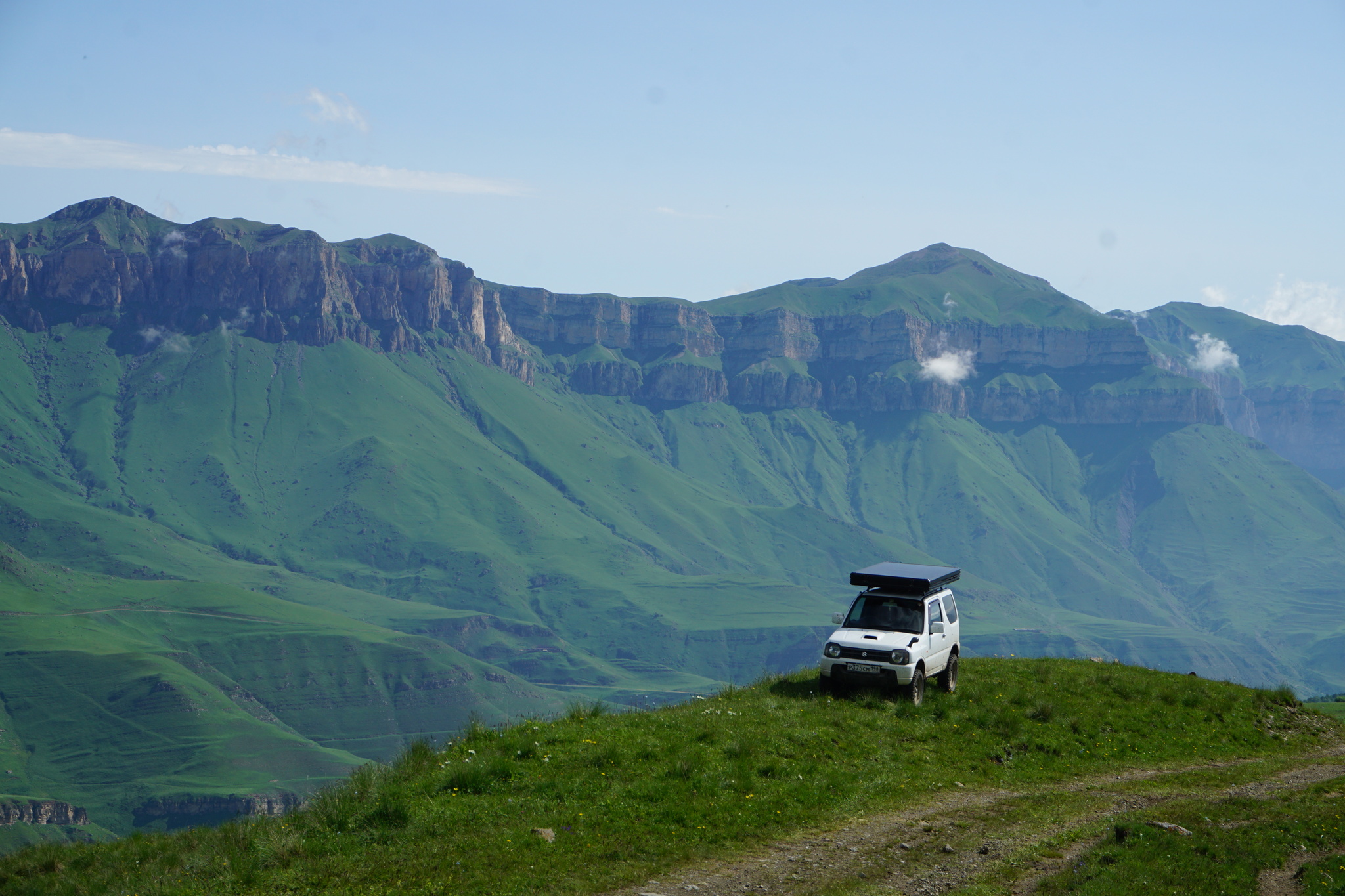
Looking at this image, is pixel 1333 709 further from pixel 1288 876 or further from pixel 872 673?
pixel 1288 876

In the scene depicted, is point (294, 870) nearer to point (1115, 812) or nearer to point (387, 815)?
point (387, 815)

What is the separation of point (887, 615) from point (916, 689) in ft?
6.98

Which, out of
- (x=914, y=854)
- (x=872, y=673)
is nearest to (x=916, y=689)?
(x=872, y=673)

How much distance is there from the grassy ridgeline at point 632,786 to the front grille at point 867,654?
109 cm

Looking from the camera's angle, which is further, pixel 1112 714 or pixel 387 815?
pixel 1112 714

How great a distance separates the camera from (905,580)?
32.3m

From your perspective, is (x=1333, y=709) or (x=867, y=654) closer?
(x=867, y=654)

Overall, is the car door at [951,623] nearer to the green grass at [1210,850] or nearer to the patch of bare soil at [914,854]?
the patch of bare soil at [914,854]

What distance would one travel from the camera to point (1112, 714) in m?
32.2

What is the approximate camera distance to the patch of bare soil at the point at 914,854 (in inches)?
765

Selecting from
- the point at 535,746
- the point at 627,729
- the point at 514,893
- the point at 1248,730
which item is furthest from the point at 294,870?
the point at 1248,730

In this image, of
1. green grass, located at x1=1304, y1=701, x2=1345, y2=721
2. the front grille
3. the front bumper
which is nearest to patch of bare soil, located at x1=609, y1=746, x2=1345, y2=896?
the front bumper

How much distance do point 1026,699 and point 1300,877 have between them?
41.0ft

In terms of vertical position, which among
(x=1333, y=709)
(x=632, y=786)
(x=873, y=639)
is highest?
(x=873, y=639)
